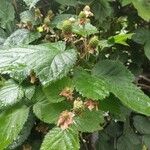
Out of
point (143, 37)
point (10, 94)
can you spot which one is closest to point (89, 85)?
point (10, 94)

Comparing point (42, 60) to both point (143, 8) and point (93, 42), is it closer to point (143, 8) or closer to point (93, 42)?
point (93, 42)

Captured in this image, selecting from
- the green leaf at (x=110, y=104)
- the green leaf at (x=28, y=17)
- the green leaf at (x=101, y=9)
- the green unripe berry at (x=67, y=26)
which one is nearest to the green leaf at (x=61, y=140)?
the green leaf at (x=110, y=104)

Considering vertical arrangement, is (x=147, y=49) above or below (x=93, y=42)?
below

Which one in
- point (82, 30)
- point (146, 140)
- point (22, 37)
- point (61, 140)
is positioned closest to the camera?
point (61, 140)

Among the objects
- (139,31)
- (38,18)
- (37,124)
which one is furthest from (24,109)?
(139,31)

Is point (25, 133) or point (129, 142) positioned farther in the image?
point (129, 142)

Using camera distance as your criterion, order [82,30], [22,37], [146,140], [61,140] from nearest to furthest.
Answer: [61,140] < [82,30] < [22,37] < [146,140]
